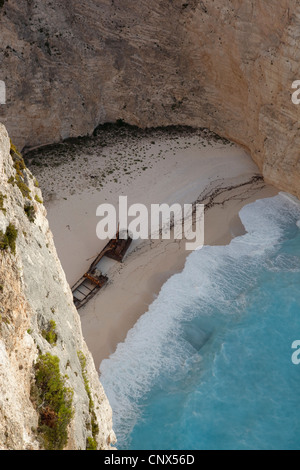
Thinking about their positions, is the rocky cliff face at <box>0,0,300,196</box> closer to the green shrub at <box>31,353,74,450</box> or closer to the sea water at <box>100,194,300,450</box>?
the sea water at <box>100,194,300,450</box>

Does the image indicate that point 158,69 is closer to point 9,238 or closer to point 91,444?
point 9,238

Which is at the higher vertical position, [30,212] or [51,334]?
[30,212]

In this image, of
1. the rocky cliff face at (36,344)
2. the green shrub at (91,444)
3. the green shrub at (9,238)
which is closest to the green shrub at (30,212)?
the rocky cliff face at (36,344)

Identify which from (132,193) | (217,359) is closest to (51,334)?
(217,359)

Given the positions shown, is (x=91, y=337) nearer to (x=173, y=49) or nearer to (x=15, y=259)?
(x=15, y=259)

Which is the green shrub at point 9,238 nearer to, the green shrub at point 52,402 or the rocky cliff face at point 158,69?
the green shrub at point 52,402

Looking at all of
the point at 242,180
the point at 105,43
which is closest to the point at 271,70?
the point at 242,180
